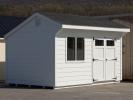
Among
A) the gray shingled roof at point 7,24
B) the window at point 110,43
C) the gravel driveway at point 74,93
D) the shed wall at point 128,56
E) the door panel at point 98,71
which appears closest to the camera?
the gravel driveway at point 74,93

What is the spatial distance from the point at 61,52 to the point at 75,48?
38.0 inches

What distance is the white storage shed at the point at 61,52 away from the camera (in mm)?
25581

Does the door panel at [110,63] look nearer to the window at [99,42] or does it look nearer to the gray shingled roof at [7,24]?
the window at [99,42]

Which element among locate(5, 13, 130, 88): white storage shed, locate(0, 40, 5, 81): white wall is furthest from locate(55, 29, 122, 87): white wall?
locate(0, 40, 5, 81): white wall

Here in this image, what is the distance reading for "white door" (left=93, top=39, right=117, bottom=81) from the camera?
27578 millimetres

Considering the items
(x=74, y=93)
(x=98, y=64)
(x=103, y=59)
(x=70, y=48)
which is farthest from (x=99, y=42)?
(x=74, y=93)

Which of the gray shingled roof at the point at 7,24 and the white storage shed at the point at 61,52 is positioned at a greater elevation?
the gray shingled roof at the point at 7,24

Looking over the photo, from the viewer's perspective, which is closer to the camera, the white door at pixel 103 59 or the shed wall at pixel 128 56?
the white door at pixel 103 59

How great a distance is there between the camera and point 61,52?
25.7 meters

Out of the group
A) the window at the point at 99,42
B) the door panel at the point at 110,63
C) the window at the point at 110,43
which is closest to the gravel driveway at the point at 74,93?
the door panel at the point at 110,63

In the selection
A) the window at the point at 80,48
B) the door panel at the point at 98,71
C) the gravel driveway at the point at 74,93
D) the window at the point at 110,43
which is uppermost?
the window at the point at 110,43

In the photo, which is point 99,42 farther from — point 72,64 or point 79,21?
point 72,64

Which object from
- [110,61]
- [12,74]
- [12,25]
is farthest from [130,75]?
[12,25]

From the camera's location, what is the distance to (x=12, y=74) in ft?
90.1
